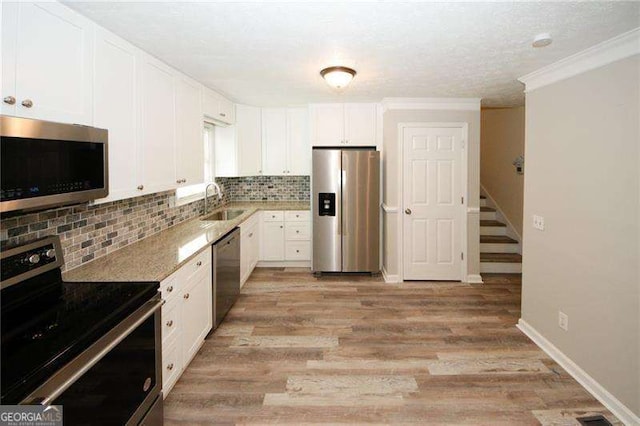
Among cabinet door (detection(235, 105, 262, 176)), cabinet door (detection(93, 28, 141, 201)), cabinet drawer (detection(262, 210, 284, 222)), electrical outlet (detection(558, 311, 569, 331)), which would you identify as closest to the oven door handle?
cabinet door (detection(93, 28, 141, 201))

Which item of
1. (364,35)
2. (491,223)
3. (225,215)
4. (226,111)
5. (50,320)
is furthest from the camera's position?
(491,223)

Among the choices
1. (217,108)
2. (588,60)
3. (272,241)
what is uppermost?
(217,108)

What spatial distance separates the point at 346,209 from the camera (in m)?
4.71

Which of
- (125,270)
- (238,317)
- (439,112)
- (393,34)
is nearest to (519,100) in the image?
(439,112)

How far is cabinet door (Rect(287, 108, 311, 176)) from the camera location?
17.3 ft

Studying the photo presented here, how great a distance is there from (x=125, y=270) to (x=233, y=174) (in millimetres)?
3128

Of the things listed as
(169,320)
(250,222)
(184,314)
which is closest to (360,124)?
(250,222)

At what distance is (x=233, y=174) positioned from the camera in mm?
5117

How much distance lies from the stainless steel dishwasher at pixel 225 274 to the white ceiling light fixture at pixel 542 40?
9.20 feet

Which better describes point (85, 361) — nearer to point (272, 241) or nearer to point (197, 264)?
point (197, 264)

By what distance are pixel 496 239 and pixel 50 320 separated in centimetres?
533

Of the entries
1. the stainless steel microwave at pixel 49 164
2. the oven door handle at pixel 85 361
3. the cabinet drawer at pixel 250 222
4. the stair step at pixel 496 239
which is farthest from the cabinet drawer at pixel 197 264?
the stair step at pixel 496 239

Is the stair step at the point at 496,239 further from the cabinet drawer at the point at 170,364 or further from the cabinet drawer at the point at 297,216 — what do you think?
the cabinet drawer at the point at 170,364

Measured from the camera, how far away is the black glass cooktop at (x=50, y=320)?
44.8 inches
